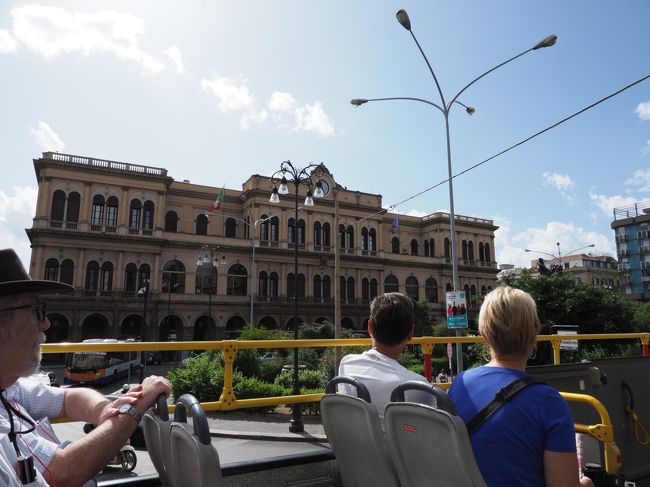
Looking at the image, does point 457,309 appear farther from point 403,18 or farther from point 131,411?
point 131,411

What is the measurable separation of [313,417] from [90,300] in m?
→ 28.4

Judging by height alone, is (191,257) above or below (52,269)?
above

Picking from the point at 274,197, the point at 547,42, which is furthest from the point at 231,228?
the point at 547,42

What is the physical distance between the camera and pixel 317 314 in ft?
149

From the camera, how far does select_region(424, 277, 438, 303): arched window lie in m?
53.9

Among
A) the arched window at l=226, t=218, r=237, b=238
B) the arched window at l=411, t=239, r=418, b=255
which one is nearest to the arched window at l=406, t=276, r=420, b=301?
the arched window at l=411, t=239, r=418, b=255

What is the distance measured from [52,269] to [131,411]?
130 feet

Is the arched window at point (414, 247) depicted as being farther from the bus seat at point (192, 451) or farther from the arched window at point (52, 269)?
the bus seat at point (192, 451)

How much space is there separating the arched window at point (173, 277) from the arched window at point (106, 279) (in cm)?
413

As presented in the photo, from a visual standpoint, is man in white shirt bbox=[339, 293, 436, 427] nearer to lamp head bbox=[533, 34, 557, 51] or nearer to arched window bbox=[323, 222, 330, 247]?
lamp head bbox=[533, 34, 557, 51]

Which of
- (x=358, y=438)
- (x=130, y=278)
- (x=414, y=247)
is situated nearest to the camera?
(x=358, y=438)

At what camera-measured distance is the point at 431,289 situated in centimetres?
5447

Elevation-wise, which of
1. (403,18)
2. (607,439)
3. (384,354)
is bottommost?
(607,439)

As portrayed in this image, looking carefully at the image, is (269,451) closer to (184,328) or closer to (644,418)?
(644,418)
